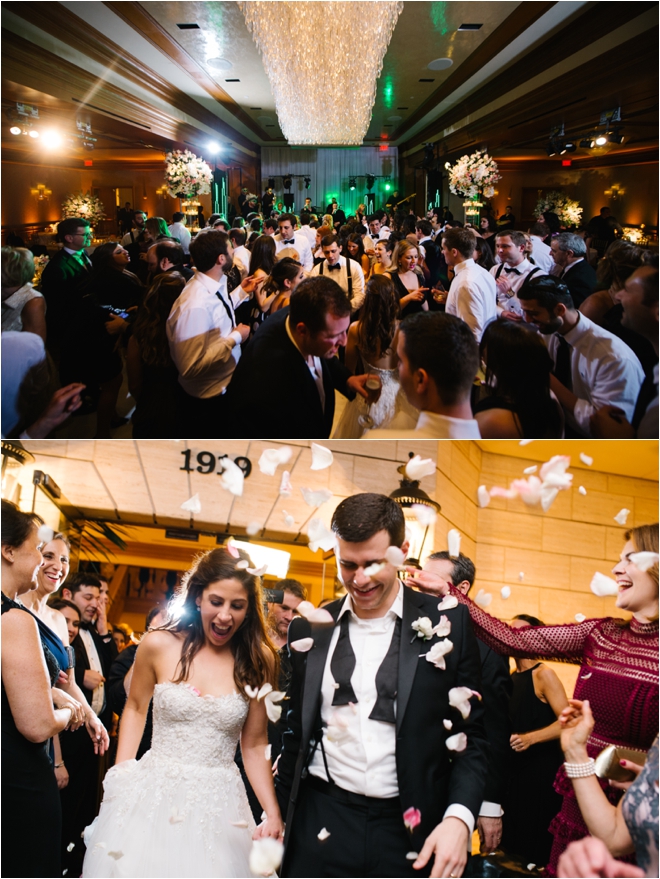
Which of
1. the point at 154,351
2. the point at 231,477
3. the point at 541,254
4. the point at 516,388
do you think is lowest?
the point at 231,477

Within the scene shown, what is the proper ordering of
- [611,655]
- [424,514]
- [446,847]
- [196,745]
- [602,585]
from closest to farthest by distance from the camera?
[446,847] < [611,655] < [196,745] < [602,585] < [424,514]

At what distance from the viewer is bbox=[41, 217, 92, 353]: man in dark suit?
1982 mm

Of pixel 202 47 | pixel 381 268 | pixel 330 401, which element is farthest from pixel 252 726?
pixel 202 47

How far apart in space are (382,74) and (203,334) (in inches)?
33.7

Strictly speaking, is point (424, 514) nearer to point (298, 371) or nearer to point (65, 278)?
point (298, 371)

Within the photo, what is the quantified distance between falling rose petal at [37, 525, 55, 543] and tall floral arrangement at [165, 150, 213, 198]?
111 cm

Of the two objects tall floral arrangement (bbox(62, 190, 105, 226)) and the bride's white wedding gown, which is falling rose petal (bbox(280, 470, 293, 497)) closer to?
the bride's white wedding gown

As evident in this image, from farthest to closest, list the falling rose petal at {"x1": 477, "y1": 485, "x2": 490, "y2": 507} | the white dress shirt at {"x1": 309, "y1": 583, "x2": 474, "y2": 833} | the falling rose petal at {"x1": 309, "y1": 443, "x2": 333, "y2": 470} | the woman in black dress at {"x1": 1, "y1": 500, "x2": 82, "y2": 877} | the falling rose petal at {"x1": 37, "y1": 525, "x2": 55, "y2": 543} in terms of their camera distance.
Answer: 1. the falling rose petal at {"x1": 477, "y1": 485, "x2": 490, "y2": 507}
2. the falling rose petal at {"x1": 37, "y1": 525, "x2": 55, "y2": 543}
3. the falling rose petal at {"x1": 309, "y1": 443, "x2": 333, "y2": 470}
4. the woman in black dress at {"x1": 1, "y1": 500, "x2": 82, "y2": 877}
5. the white dress shirt at {"x1": 309, "y1": 583, "x2": 474, "y2": 833}

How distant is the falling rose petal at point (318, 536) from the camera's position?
2.39 meters

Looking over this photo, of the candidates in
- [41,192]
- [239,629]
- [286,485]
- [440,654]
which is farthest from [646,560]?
[41,192]

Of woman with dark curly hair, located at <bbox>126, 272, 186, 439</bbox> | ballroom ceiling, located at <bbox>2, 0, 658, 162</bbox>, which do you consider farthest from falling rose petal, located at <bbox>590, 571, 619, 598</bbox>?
woman with dark curly hair, located at <bbox>126, 272, 186, 439</bbox>

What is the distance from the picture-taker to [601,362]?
2025 millimetres

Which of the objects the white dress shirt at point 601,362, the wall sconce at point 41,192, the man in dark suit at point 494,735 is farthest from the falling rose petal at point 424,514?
the wall sconce at point 41,192

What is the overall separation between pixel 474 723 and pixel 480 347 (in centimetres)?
101
